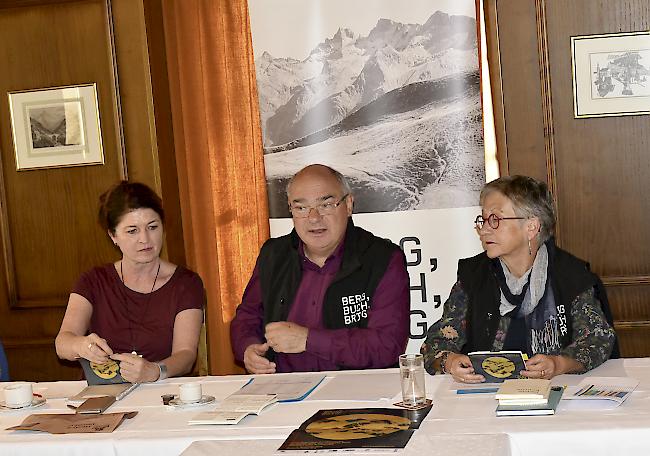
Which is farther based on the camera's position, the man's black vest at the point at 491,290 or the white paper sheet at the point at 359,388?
the man's black vest at the point at 491,290

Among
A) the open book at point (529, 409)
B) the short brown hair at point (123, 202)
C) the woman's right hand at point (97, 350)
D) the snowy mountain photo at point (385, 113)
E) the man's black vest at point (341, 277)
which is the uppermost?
the snowy mountain photo at point (385, 113)

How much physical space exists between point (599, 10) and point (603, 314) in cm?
162

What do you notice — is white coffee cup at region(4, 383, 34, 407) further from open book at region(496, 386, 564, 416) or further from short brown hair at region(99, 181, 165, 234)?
open book at region(496, 386, 564, 416)

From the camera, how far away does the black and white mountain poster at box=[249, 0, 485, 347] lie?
4.08m

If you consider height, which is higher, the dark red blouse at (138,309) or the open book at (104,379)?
the dark red blouse at (138,309)

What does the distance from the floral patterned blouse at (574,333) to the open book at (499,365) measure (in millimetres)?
238

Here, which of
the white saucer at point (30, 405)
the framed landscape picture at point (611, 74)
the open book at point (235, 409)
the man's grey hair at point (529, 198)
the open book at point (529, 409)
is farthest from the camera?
the framed landscape picture at point (611, 74)

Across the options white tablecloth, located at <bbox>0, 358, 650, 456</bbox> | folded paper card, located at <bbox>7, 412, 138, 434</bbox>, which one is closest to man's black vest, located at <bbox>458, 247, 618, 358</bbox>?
white tablecloth, located at <bbox>0, 358, 650, 456</bbox>

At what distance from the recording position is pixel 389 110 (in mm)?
4168

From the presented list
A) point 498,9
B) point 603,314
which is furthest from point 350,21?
point 603,314

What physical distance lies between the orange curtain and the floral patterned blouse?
144cm

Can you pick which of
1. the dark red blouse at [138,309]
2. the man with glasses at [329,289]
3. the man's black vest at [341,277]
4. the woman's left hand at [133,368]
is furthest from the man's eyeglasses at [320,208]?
the woman's left hand at [133,368]

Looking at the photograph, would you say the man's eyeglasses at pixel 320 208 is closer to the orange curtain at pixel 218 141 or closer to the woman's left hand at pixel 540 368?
A: the orange curtain at pixel 218 141

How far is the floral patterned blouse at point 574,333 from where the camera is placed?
9.17 ft
